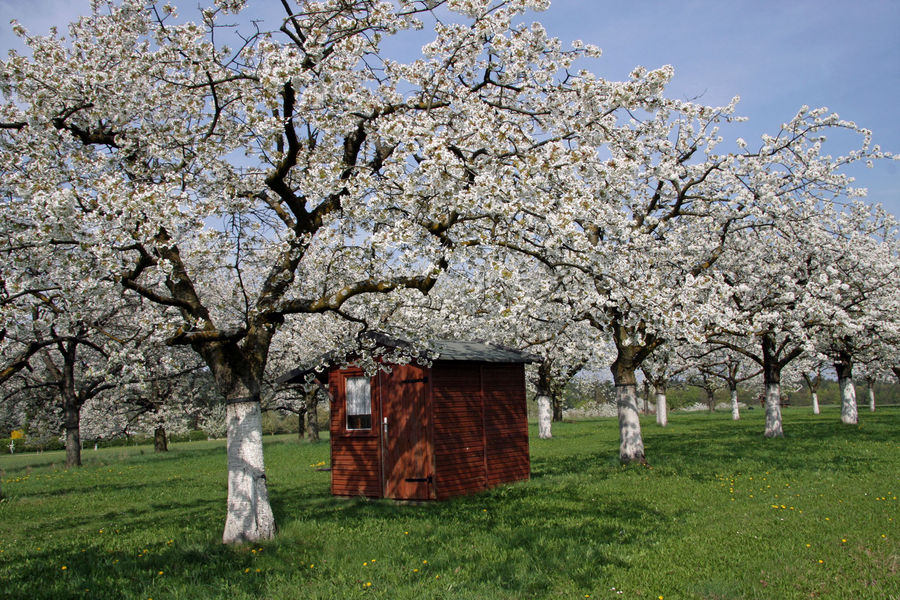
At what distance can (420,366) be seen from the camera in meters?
15.0

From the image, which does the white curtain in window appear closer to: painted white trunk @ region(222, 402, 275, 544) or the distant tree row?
the distant tree row

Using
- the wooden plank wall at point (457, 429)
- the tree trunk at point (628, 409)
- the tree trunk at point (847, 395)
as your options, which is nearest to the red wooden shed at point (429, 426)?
the wooden plank wall at point (457, 429)

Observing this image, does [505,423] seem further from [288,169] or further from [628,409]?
[288,169]

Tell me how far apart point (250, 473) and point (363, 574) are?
2811 mm

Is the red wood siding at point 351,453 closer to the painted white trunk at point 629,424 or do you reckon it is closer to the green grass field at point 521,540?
the green grass field at point 521,540

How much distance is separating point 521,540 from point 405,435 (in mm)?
5796

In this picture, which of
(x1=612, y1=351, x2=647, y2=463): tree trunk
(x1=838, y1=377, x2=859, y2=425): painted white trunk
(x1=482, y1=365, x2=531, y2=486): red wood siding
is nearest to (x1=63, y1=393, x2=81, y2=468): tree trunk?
(x1=482, y1=365, x2=531, y2=486): red wood siding

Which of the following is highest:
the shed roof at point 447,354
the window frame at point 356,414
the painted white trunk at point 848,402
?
the shed roof at point 447,354

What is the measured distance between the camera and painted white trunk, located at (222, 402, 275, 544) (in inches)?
393

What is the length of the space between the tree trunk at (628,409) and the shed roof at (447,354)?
3.19 meters

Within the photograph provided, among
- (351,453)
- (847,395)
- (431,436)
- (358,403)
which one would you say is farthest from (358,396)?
(847,395)

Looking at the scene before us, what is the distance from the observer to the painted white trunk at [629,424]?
18766 mm

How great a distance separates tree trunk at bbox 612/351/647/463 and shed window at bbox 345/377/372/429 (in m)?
7.62

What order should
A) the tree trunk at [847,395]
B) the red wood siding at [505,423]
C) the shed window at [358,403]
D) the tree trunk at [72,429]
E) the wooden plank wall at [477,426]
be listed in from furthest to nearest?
the tree trunk at [847,395]
the tree trunk at [72,429]
the red wood siding at [505,423]
the shed window at [358,403]
the wooden plank wall at [477,426]
